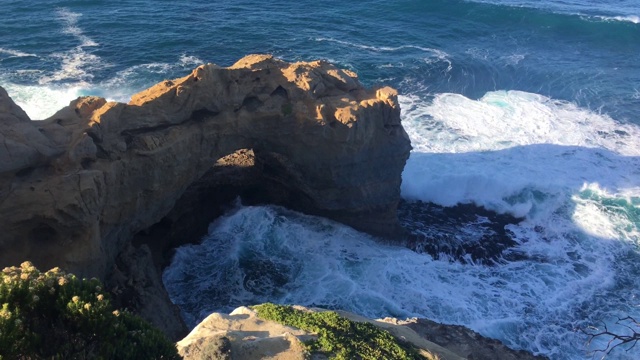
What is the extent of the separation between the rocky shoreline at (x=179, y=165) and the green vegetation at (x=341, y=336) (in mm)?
6079

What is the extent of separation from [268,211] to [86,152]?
1146 cm

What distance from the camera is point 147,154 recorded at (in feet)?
71.0

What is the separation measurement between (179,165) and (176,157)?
460 millimetres

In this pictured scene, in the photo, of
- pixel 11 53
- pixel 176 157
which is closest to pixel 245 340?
pixel 176 157

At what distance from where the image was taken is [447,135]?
37.9 m

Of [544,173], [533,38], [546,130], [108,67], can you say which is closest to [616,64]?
[533,38]

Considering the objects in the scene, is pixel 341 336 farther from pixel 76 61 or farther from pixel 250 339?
pixel 76 61

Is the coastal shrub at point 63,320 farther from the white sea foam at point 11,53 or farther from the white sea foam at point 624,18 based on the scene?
the white sea foam at point 624,18

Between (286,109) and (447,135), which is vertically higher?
(286,109)

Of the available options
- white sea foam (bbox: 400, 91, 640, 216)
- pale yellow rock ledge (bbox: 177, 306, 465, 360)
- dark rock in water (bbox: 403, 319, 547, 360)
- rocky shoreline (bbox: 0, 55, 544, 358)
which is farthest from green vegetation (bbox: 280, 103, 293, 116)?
white sea foam (bbox: 400, 91, 640, 216)

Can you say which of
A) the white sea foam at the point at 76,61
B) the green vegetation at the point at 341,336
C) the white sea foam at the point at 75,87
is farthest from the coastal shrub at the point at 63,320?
the white sea foam at the point at 76,61

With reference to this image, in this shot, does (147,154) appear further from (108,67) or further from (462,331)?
(108,67)

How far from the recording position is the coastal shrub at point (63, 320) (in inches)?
413

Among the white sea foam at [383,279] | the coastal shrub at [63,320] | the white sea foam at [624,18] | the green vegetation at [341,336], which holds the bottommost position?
the white sea foam at [383,279]
